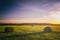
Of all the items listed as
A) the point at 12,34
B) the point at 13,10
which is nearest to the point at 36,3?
the point at 13,10

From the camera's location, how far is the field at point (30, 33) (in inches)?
137

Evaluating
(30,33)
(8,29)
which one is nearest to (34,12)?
(30,33)

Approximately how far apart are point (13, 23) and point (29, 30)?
298 millimetres

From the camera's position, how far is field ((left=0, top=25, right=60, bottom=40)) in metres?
3.48

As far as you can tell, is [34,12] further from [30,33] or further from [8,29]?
[8,29]

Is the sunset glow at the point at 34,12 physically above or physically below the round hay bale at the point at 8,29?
above

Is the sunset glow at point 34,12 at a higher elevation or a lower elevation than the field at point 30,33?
higher

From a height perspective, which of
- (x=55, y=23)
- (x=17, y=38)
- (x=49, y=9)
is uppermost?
(x=49, y=9)

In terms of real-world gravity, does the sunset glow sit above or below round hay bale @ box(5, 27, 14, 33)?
above

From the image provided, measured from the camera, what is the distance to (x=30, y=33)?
11.5 ft

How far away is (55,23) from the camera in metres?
3.54

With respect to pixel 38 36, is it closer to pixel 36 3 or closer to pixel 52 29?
pixel 52 29

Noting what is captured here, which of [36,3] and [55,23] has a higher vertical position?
[36,3]

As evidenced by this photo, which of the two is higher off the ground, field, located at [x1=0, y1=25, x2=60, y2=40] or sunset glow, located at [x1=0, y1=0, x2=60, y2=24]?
sunset glow, located at [x1=0, y1=0, x2=60, y2=24]
